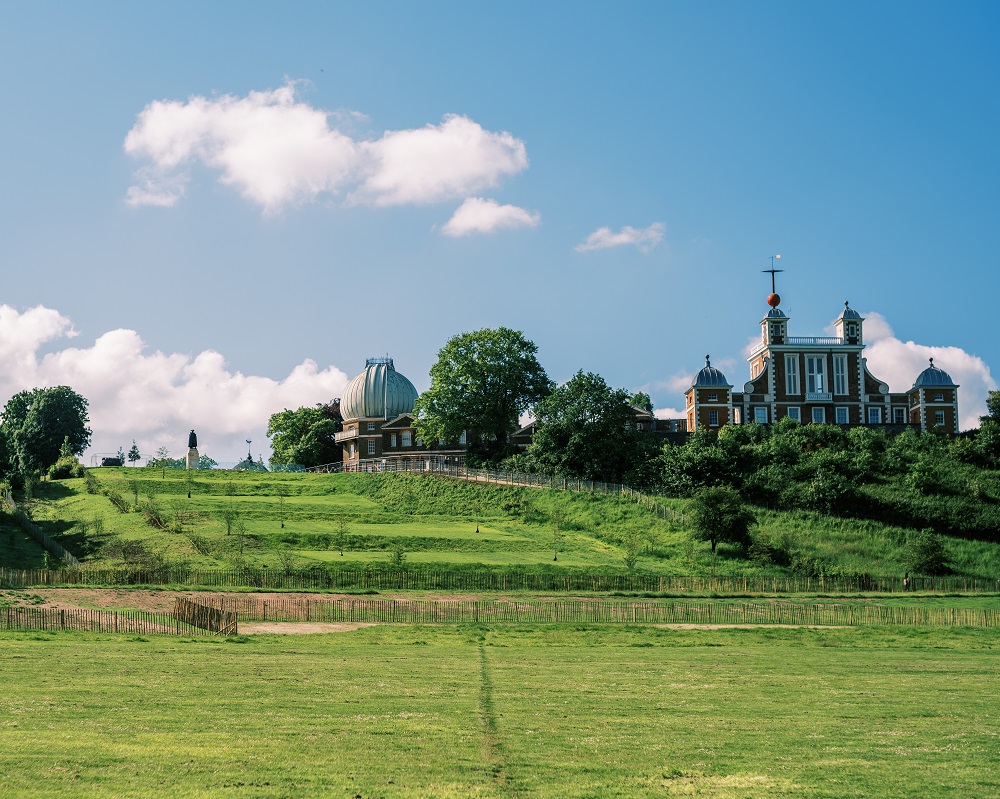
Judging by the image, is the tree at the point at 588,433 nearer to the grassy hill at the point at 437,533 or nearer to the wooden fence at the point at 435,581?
the grassy hill at the point at 437,533

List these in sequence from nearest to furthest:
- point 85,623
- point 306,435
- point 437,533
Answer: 1. point 85,623
2. point 437,533
3. point 306,435

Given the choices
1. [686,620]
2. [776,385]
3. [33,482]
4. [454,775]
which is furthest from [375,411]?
[454,775]

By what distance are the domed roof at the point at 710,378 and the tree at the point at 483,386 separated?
52.8 feet

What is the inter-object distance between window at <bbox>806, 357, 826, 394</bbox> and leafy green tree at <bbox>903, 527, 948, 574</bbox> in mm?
40394

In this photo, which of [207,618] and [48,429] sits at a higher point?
[48,429]

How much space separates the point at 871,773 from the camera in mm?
18844

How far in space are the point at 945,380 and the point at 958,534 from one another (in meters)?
38.3

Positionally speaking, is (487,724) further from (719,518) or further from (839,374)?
(839,374)

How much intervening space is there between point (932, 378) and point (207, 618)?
90.6 meters

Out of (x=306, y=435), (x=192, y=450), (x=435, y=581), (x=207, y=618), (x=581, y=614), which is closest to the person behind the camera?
(x=207, y=618)

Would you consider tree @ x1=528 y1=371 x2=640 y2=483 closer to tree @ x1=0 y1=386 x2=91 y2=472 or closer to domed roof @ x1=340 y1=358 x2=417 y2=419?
domed roof @ x1=340 y1=358 x2=417 y2=419

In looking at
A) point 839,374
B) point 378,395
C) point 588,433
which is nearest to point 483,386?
point 588,433

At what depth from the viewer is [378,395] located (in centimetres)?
13638

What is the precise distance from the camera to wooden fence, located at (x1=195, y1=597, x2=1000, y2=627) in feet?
158
